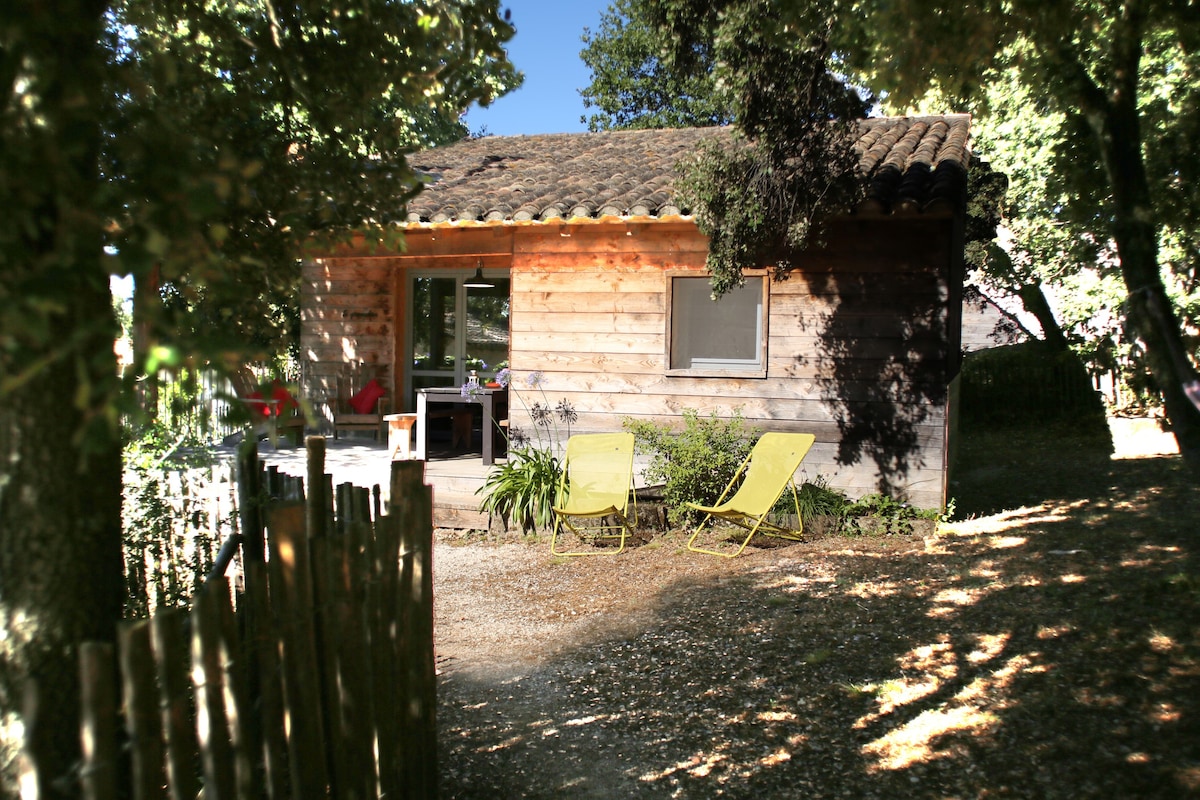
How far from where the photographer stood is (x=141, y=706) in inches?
72.6

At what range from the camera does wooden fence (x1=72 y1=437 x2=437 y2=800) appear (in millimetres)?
1872

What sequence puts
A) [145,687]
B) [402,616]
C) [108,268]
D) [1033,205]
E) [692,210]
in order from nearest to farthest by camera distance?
[108,268]
[145,687]
[402,616]
[692,210]
[1033,205]

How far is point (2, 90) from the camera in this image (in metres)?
1.42

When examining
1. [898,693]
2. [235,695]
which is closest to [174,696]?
[235,695]

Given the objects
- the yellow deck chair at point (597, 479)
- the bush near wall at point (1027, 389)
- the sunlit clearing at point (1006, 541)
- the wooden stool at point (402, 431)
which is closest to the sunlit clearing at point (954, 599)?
the sunlit clearing at point (1006, 541)

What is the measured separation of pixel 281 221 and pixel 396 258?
382 inches

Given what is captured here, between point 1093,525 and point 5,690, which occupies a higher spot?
point 5,690

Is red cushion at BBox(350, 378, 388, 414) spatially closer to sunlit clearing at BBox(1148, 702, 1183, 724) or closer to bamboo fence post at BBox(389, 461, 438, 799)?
bamboo fence post at BBox(389, 461, 438, 799)

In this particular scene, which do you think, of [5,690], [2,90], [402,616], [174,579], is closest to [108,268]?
[2,90]

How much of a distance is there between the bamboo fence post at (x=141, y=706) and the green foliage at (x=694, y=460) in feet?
22.3

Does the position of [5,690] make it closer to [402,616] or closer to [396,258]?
[402,616]

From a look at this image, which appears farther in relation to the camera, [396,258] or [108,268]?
[396,258]

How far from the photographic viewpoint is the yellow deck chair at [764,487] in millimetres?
7750

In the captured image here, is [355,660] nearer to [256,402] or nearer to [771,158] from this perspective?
[771,158]
